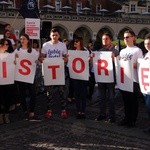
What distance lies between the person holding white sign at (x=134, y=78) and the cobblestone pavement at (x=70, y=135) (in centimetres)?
21


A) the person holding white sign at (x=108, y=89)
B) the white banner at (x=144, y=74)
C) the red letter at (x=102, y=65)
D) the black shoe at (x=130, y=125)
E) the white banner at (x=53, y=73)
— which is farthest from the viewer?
the white banner at (x=53, y=73)

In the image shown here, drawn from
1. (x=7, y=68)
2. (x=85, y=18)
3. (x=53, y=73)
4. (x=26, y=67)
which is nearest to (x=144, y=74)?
(x=53, y=73)

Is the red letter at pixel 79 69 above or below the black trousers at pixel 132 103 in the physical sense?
above

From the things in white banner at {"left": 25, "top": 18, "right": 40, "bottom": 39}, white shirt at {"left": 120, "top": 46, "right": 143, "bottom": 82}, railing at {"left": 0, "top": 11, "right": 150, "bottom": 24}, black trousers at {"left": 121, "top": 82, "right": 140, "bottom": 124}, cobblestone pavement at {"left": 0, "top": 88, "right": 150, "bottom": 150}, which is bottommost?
cobblestone pavement at {"left": 0, "top": 88, "right": 150, "bottom": 150}

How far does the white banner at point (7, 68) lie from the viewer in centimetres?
761

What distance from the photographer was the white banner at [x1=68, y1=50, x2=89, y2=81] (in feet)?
26.3

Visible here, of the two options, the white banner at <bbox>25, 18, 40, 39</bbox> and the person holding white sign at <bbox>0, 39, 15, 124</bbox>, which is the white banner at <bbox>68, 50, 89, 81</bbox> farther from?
the white banner at <bbox>25, 18, 40, 39</bbox>

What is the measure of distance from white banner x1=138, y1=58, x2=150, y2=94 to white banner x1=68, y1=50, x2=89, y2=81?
1.41 metres

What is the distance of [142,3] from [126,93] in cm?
5754

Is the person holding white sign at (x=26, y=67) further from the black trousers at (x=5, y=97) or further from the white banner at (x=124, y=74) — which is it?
the white banner at (x=124, y=74)

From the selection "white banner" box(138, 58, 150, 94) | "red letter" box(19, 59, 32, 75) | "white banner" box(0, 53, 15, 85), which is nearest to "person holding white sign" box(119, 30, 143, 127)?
"white banner" box(138, 58, 150, 94)

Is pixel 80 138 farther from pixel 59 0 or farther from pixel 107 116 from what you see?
pixel 59 0

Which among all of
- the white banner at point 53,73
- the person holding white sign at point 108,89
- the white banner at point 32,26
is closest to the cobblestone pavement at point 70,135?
the person holding white sign at point 108,89

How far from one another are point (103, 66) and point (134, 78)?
79 cm
